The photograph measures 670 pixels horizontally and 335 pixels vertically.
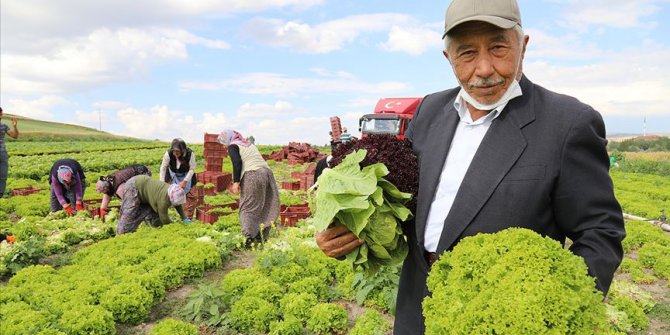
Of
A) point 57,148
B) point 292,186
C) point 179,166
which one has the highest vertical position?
point 179,166

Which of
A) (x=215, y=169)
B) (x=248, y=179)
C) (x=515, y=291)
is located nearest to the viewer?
(x=515, y=291)

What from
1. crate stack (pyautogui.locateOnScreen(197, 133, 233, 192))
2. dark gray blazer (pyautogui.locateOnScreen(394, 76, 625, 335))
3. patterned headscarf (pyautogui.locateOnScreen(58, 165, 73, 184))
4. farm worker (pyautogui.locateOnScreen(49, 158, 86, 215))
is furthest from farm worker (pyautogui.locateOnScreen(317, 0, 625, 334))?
crate stack (pyautogui.locateOnScreen(197, 133, 233, 192))

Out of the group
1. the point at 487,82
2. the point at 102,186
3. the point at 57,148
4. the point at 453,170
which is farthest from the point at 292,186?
the point at 57,148

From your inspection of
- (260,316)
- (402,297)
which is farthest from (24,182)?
(402,297)

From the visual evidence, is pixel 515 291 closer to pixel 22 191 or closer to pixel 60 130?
pixel 22 191

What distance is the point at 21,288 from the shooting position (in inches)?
239

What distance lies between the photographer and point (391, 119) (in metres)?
21.4

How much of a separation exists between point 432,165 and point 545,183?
49cm

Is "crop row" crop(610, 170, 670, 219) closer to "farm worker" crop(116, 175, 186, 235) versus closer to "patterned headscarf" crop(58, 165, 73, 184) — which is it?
"farm worker" crop(116, 175, 186, 235)

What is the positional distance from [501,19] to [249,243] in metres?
7.44

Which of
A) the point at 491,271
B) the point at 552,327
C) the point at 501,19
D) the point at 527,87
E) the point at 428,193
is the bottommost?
the point at 552,327

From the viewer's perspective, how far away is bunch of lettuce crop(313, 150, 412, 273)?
1969mm

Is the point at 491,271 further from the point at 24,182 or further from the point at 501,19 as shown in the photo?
the point at 24,182

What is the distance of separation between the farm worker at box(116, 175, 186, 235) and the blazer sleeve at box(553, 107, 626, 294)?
26.1 feet
